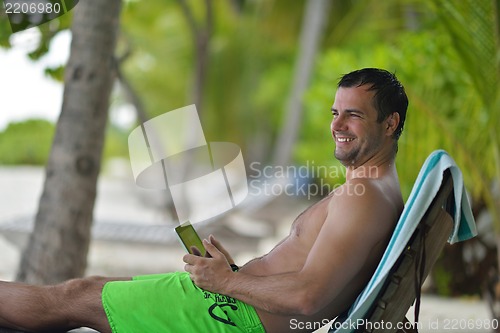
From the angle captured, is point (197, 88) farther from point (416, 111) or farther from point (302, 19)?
point (302, 19)

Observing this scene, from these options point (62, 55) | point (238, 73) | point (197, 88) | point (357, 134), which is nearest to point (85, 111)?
point (62, 55)

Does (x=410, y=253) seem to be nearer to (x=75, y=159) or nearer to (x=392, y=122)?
(x=392, y=122)

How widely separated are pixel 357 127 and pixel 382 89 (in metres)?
0.13

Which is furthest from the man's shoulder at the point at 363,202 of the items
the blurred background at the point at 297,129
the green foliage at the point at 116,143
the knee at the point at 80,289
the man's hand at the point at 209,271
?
the green foliage at the point at 116,143

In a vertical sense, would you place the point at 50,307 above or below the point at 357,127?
below

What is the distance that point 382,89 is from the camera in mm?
2111

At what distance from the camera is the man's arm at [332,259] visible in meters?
1.93

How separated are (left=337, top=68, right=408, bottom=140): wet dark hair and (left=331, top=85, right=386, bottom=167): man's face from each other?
0.05 feet

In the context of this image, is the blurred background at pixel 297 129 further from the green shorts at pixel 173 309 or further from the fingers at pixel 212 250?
the fingers at pixel 212 250

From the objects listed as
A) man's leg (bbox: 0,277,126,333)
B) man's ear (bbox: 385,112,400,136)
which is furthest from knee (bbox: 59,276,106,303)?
man's ear (bbox: 385,112,400,136)

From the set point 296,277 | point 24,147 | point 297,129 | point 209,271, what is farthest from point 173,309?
point 24,147

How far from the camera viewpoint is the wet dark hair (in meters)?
2.10

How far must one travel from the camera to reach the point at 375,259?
81.8 inches

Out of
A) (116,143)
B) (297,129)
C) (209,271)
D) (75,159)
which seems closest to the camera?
(209,271)
